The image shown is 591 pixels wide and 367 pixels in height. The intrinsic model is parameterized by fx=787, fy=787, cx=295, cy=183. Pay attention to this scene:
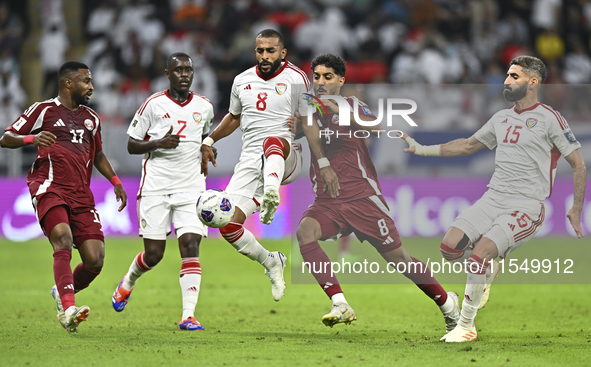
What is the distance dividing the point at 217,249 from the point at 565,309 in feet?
22.5

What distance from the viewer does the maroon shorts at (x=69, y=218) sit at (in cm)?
647

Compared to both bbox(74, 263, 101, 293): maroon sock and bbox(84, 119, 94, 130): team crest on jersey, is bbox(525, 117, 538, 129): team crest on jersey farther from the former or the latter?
bbox(74, 263, 101, 293): maroon sock

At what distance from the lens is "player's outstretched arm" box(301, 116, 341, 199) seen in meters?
6.73

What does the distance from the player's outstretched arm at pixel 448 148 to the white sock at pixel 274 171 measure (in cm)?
113

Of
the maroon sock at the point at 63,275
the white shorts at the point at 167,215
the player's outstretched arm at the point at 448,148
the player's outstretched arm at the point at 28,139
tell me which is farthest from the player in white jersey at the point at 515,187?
the player's outstretched arm at the point at 28,139

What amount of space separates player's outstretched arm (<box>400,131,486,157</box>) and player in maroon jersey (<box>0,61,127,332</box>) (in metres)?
2.79

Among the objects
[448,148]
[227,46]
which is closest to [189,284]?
[448,148]

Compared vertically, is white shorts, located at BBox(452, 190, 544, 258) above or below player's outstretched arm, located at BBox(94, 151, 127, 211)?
below

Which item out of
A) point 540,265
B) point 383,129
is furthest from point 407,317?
point 383,129

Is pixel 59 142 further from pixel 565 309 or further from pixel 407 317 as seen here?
pixel 565 309

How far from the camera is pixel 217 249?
13820 millimetres

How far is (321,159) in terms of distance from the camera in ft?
22.3

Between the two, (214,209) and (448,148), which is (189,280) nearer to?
(214,209)

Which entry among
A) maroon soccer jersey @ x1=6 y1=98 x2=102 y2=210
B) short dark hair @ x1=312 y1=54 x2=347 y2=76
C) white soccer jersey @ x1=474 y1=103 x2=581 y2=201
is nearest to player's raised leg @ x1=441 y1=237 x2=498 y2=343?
white soccer jersey @ x1=474 y1=103 x2=581 y2=201
